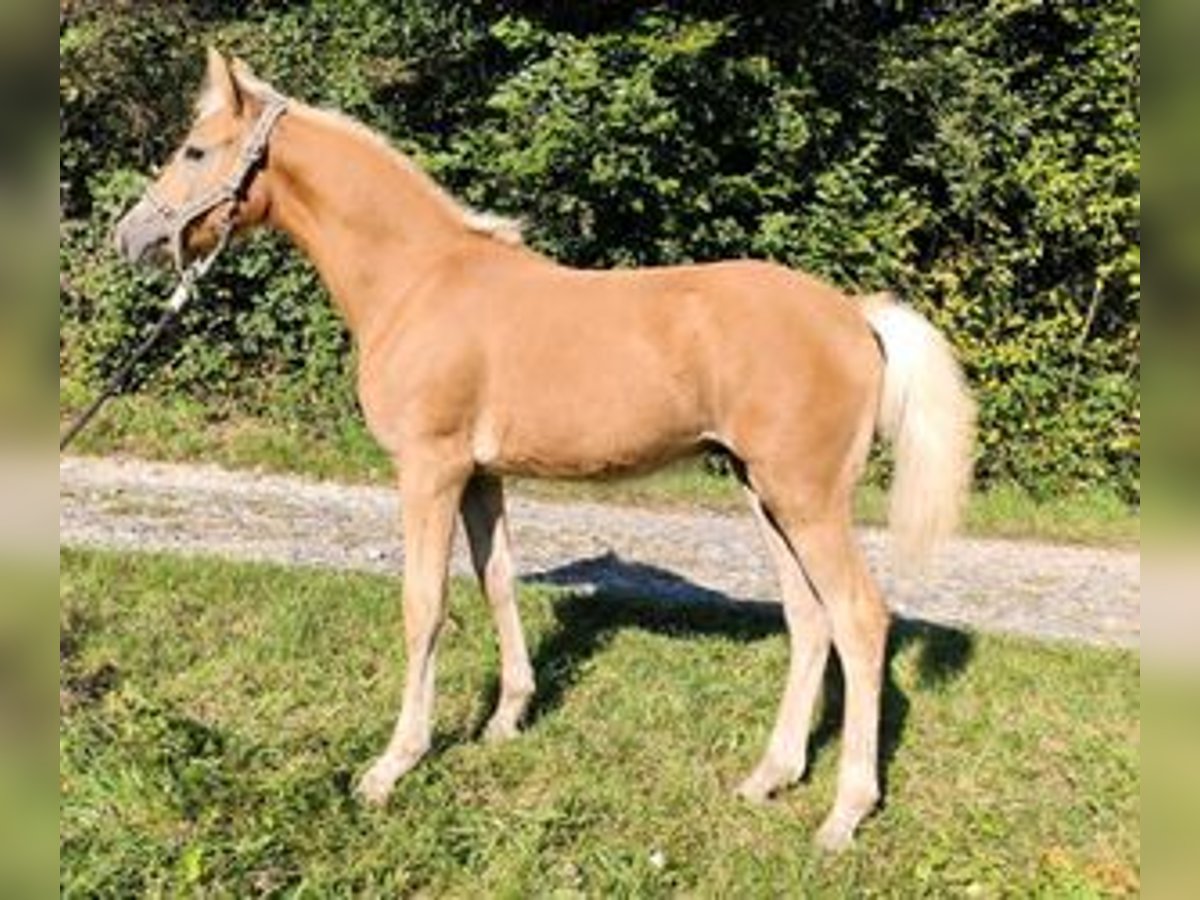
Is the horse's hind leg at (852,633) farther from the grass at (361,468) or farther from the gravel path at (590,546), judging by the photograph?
the grass at (361,468)

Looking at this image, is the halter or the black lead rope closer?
the black lead rope

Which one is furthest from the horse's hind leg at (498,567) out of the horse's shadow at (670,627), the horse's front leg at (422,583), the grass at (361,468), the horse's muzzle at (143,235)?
the grass at (361,468)

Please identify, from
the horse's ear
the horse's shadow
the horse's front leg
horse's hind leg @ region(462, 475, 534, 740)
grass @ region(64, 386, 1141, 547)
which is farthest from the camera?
grass @ region(64, 386, 1141, 547)

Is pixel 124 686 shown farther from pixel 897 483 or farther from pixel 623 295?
pixel 897 483

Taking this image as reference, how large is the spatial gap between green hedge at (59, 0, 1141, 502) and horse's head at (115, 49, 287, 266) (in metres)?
5.27

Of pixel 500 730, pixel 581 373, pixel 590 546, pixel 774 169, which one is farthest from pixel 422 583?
pixel 774 169

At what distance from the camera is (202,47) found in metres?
12.8

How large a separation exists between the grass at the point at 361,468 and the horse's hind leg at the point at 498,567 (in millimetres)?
4423

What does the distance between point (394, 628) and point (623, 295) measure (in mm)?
2283

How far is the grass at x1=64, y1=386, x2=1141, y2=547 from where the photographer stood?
10125 millimetres

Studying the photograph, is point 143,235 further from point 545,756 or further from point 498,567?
point 545,756

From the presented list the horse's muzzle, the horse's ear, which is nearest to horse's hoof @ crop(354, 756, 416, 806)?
the horse's muzzle

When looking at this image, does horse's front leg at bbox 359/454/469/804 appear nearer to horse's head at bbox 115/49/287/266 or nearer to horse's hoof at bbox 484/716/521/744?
horse's hoof at bbox 484/716/521/744

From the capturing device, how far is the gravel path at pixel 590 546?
311 inches
